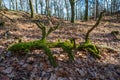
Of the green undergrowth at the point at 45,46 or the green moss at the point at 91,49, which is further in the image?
the green moss at the point at 91,49

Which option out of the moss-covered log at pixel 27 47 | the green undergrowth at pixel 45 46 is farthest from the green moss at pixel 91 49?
the moss-covered log at pixel 27 47

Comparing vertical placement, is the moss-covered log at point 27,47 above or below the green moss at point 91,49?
above

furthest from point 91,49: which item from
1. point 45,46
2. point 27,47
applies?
point 27,47

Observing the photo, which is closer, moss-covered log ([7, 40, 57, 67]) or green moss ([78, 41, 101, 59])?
moss-covered log ([7, 40, 57, 67])

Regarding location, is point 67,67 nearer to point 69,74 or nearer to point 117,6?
point 69,74

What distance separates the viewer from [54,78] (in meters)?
6.93

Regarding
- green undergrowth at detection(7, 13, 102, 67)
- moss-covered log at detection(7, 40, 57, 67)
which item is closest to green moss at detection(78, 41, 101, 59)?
green undergrowth at detection(7, 13, 102, 67)

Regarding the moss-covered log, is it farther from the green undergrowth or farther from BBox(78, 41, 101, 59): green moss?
BBox(78, 41, 101, 59): green moss

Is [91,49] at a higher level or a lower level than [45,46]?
lower

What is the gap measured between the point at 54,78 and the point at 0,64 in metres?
1.99

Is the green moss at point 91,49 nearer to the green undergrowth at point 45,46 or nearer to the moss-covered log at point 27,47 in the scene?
the green undergrowth at point 45,46

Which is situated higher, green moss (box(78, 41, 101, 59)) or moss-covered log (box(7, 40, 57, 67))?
moss-covered log (box(7, 40, 57, 67))

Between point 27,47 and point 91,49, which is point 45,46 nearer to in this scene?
point 27,47

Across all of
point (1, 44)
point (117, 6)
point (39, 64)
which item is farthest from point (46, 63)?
point (117, 6)
